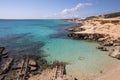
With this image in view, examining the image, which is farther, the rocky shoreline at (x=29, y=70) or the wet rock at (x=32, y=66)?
the wet rock at (x=32, y=66)

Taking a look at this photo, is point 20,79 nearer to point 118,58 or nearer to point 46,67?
point 46,67

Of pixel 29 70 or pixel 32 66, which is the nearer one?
pixel 29 70

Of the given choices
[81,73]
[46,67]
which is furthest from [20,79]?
[81,73]

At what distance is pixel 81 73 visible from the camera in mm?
19891

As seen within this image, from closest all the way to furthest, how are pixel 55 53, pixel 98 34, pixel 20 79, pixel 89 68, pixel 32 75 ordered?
pixel 20 79, pixel 32 75, pixel 89 68, pixel 55 53, pixel 98 34

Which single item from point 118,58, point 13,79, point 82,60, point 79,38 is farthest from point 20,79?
point 79,38

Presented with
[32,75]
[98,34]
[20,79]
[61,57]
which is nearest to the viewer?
[20,79]

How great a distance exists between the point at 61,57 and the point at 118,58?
9.49m

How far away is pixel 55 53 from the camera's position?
1154 inches

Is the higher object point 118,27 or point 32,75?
point 118,27

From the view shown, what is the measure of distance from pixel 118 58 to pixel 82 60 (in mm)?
5812

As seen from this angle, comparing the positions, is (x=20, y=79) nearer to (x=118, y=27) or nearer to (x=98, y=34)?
(x=98, y=34)

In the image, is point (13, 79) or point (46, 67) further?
point (46, 67)

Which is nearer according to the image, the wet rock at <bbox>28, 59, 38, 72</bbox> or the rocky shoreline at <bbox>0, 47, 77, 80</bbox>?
the rocky shoreline at <bbox>0, 47, 77, 80</bbox>
